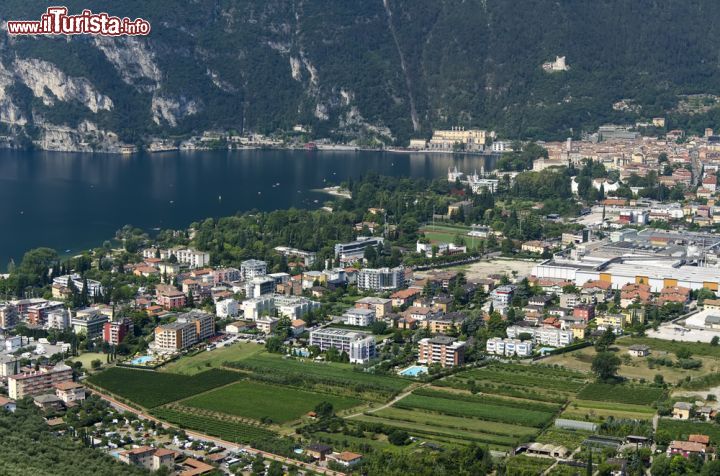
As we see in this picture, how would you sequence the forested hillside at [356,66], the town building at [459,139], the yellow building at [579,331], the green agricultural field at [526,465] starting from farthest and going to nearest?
the forested hillside at [356,66] < the town building at [459,139] < the yellow building at [579,331] < the green agricultural field at [526,465]

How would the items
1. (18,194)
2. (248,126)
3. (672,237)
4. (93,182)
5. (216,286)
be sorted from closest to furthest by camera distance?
(216,286) → (672,237) → (18,194) → (93,182) → (248,126)

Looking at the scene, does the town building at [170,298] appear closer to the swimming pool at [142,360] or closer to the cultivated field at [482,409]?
the swimming pool at [142,360]

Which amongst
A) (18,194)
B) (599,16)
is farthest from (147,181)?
(599,16)

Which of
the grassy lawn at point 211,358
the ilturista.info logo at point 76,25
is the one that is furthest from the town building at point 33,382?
the ilturista.info logo at point 76,25

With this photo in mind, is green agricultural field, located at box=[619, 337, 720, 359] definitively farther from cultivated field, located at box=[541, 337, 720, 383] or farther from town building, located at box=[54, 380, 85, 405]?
town building, located at box=[54, 380, 85, 405]

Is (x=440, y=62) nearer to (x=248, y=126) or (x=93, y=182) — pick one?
(x=248, y=126)

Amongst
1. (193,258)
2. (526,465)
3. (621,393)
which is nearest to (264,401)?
(526,465)

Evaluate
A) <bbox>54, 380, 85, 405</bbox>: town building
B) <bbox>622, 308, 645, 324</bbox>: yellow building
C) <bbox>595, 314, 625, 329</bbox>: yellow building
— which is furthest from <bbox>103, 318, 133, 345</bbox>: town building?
<bbox>622, 308, 645, 324</bbox>: yellow building
